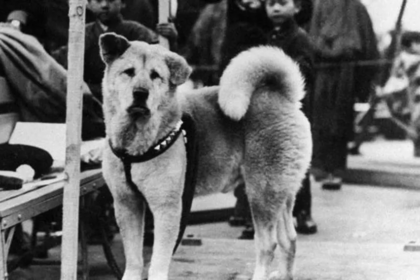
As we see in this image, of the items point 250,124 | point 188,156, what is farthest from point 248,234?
point 188,156

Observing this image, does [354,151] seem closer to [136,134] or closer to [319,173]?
[319,173]

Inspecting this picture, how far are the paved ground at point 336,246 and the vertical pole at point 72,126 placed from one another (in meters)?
1.32

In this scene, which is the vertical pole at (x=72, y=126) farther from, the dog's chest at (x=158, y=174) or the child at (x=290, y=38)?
the child at (x=290, y=38)

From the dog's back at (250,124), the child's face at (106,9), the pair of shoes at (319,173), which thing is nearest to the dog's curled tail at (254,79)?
the dog's back at (250,124)

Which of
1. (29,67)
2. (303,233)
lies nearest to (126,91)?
(29,67)

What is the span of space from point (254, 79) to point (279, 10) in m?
1.75

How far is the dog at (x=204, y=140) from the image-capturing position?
4.73 metres

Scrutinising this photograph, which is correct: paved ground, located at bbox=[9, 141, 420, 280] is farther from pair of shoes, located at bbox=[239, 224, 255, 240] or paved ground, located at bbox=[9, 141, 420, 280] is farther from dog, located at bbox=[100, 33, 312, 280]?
dog, located at bbox=[100, 33, 312, 280]

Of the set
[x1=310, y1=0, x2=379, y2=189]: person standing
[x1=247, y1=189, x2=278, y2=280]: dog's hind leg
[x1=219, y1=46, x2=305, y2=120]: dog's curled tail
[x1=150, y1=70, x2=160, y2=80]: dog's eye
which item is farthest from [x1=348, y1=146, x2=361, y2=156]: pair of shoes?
[x1=150, y1=70, x2=160, y2=80]: dog's eye

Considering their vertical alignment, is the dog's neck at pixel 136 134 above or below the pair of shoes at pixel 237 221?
above

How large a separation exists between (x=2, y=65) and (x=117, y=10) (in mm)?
1075

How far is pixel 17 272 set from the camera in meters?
6.51

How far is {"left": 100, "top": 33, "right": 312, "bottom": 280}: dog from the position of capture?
4.73 m

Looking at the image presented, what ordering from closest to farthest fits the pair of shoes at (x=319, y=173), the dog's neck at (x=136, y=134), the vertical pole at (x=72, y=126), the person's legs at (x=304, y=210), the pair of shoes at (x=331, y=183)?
the vertical pole at (x=72, y=126)
the dog's neck at (x=136, y=134)
the person's legs at (x=304, y=210)
the pair of shoes at (x=331, y=183)
the pair of shoes at (x=319, y=173)
